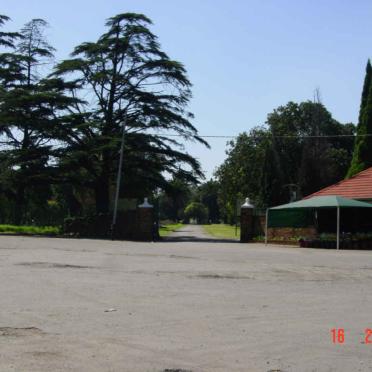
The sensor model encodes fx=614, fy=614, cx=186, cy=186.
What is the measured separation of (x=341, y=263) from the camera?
66.7 ft

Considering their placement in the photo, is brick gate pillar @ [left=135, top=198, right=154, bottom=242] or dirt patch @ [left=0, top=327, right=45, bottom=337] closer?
dirt patch @ [left=0, top=327, right=45, bottom=337]

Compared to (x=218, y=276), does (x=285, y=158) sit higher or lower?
higher

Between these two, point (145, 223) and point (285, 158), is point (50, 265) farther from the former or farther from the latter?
point (285, 158)

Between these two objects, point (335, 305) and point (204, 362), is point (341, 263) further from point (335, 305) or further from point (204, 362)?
point (204, 362)

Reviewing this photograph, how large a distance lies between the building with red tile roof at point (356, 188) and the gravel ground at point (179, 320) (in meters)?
20.3

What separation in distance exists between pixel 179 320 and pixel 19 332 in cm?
222

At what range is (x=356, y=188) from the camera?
36.3 metres

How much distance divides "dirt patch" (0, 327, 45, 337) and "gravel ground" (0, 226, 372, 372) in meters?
0.01

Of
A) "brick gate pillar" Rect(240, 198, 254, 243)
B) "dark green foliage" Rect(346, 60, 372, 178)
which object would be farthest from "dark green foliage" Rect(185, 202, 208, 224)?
"brick gate pillar" Rect(240, 198, 254, 243)

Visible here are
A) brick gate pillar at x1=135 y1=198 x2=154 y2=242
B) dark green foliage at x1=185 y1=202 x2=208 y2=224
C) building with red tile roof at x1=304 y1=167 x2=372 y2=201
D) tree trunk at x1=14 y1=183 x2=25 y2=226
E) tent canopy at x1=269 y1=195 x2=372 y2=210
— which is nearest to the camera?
tent canopy at x1=269 y1=195 x2=372 y2=210

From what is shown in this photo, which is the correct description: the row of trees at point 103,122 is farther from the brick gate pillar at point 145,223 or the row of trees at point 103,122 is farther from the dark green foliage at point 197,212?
the dark green foliage at point 197,212

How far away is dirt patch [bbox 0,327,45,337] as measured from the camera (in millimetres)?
7410

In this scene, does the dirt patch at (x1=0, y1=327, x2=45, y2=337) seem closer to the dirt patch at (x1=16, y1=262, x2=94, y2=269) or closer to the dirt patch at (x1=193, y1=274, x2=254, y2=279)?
the dirt patch at (x1=193, y1=274, x2=254, y2=279)

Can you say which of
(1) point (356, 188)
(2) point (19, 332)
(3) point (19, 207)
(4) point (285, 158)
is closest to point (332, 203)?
(1) point (356, 188)
